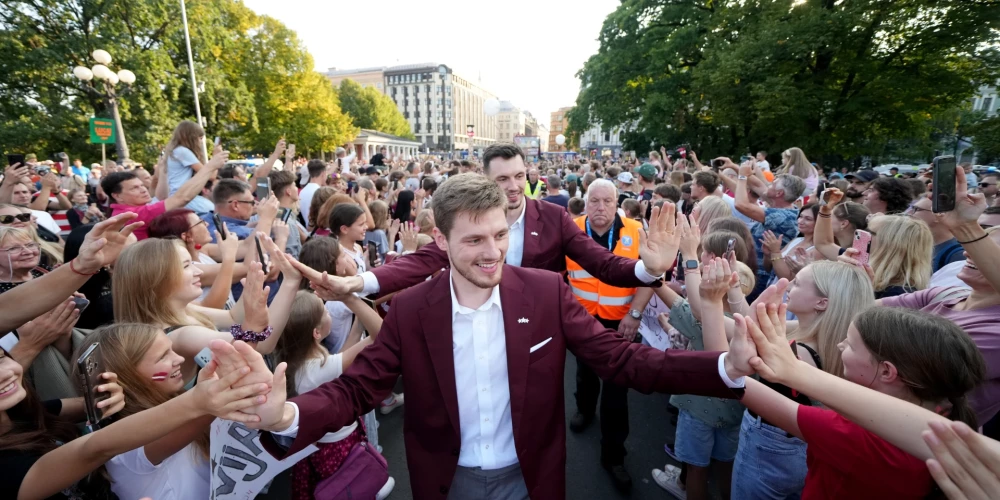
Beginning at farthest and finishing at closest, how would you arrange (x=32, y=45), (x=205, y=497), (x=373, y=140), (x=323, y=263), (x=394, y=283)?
(x=373, y=140)
(x=32, y=45)
(x=323, y=263)
(x=394, y=283)
(x=205, y=497)

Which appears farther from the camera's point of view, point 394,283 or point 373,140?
point 373,140

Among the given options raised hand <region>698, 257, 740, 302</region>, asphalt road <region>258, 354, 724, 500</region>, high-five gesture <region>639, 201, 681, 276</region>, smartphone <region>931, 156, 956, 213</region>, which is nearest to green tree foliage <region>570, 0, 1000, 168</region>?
asphalt road <region>258, 354, 724, 500</region>

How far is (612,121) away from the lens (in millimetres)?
23250

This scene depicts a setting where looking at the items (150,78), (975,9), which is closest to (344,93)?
(150,78)

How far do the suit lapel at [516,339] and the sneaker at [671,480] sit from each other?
7.20 feet

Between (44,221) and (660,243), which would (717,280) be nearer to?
(660,243)

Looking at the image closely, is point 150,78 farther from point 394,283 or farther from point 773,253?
point 773,253

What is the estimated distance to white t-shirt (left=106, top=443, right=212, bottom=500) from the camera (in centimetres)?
175

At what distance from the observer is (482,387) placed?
177 centimetres

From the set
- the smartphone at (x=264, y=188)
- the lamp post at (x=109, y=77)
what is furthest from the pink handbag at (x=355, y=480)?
the lamp post at (x=109, y=77)

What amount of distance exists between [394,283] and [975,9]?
62.9ft

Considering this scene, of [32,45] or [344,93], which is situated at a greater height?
[344,93]

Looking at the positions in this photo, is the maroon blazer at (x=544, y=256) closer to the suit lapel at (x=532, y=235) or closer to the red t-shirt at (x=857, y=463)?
the suit lapel at (x=532, y=235)

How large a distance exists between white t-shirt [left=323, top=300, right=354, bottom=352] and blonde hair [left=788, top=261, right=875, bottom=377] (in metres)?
2.99
